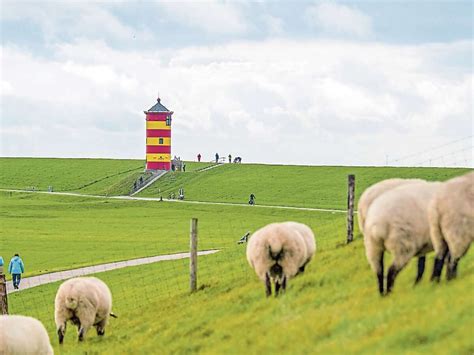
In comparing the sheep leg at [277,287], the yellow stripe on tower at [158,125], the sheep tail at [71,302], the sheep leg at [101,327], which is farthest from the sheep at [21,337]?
the yellow stripe on tower at [158,125]

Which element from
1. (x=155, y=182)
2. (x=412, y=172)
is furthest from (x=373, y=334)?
(x=155, y=182)

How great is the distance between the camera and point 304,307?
549 inches

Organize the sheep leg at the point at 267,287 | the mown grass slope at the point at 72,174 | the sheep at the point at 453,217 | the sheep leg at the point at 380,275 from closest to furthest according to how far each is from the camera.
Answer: the sheep at the point at 453,217
the sheep leg at the point at 380,275
the sheep leg at the point at 267,287
the mown grass slope at the point at 72,174

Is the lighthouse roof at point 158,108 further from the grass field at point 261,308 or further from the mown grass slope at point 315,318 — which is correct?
the mown grass slope at point 315,318

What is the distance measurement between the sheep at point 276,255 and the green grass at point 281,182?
62.4 metres

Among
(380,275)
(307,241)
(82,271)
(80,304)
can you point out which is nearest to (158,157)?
(82,271)

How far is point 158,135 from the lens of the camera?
11062cm

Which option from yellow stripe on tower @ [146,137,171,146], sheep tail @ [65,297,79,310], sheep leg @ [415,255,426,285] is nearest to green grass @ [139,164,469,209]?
yellow stripe on tower @ [146,137,171,146]

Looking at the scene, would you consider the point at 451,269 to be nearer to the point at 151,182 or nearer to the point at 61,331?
the point at 61,331

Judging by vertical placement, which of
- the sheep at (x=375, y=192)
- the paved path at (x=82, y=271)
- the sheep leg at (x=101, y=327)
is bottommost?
the paved path at (x=82, y=271)

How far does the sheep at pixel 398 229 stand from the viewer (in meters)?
12.2

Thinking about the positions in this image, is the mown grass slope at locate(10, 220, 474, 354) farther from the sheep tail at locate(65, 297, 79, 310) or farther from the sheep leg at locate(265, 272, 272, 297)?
the sheep tail at locate(65, 297, 79, 310)

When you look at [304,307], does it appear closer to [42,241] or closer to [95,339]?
[95,339]

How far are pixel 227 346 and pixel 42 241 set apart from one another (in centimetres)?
4638
